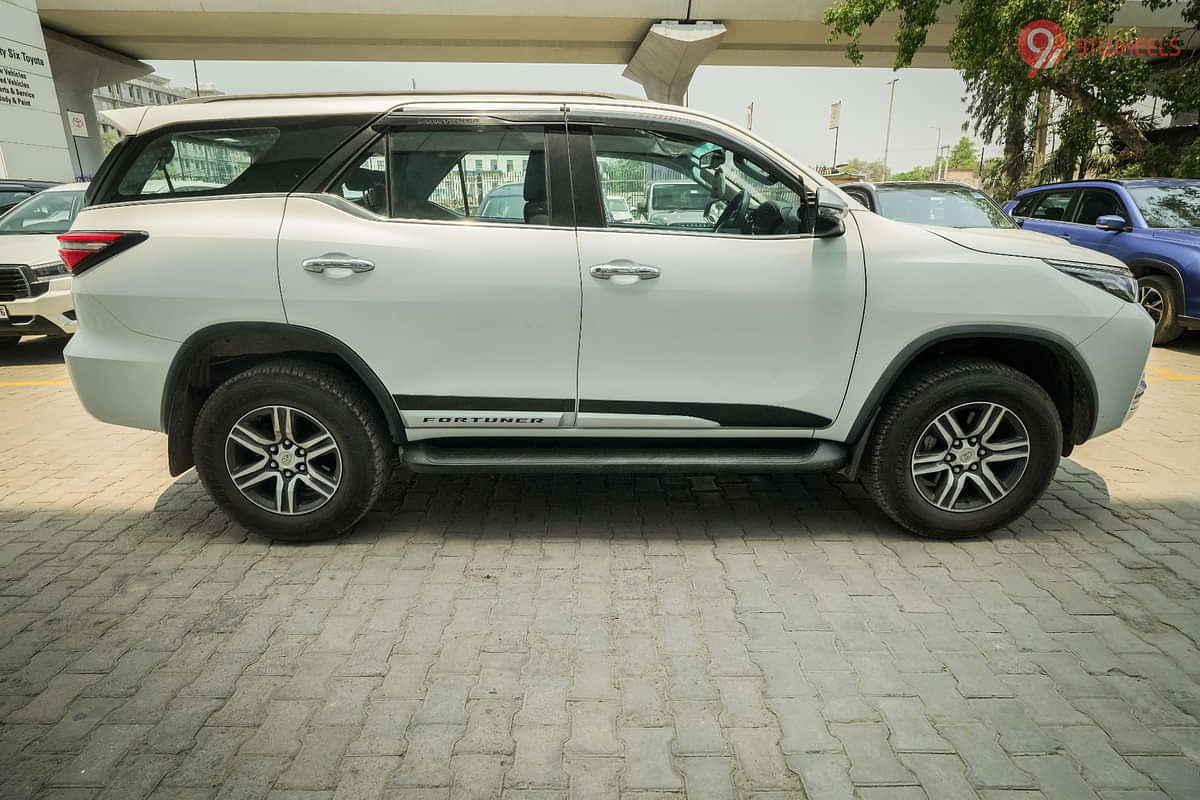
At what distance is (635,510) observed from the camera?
399cm

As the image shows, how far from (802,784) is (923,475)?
1945 millimetres

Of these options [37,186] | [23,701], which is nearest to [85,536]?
[23,701]

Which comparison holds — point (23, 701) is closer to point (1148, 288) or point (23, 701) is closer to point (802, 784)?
point (802, 784)

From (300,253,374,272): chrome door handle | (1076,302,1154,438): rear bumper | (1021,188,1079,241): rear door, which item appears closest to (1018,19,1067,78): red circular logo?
(1021,188,1079,241): rear door

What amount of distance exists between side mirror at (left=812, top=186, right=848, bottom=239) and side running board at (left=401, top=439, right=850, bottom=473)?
0.99 meters

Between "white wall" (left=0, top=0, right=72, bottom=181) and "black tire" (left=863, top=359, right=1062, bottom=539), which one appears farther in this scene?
"white wall" (left=0, top=0, right=72, bottom=181)

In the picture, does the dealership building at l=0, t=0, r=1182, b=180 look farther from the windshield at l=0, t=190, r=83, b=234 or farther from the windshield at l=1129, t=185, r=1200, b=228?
the windshield at l=1129, t=185, r=1200, b=228

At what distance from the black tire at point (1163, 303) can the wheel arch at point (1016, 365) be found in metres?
Answer: 5.48

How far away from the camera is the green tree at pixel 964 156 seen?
128250 millimetres

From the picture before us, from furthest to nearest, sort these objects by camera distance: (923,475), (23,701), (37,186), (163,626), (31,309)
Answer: (37,186)
(31,309)
(923,475)
(163,626)
(23,701)

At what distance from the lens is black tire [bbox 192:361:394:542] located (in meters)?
3.33

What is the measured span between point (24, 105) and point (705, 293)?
18739 mm

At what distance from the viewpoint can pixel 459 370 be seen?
3.31 metres

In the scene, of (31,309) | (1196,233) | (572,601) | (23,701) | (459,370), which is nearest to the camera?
(23,701)
